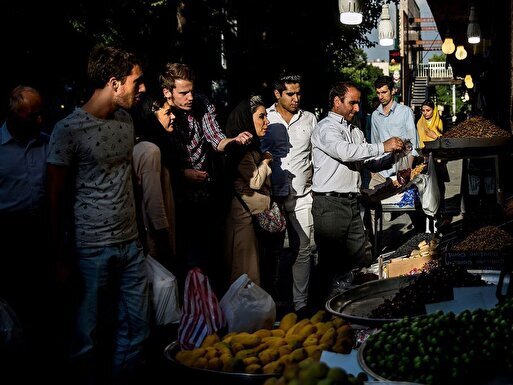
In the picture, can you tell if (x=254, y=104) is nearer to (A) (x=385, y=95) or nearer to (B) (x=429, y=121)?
(A) (x=385, y=95)

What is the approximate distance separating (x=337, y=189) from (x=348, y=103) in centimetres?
81

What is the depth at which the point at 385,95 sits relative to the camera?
36.0 feet

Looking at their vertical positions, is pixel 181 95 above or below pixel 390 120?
above

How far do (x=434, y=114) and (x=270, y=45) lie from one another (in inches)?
377

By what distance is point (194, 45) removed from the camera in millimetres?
16516

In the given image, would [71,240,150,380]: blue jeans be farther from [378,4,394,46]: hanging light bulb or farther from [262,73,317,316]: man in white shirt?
[378,4,394,46]: hanging light bulb

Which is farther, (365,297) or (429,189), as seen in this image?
(429,189)

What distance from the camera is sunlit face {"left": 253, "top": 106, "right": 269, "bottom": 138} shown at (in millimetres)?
7020

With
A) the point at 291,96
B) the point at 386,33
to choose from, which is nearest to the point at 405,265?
the point at 291,96

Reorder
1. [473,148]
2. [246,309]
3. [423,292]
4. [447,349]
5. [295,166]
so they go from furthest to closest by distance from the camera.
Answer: [473,148] → [295,166] → [246,309] → [423,292] → [447,349]

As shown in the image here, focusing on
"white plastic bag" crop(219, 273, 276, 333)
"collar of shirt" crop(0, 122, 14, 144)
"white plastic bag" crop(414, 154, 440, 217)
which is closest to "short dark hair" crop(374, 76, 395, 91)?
"white plastic bag" crop(414, 154, 440, 217)

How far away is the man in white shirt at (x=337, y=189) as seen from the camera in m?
7.50

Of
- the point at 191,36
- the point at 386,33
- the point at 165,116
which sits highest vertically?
the point at 386,33

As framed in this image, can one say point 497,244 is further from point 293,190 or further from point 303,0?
point 303,0
